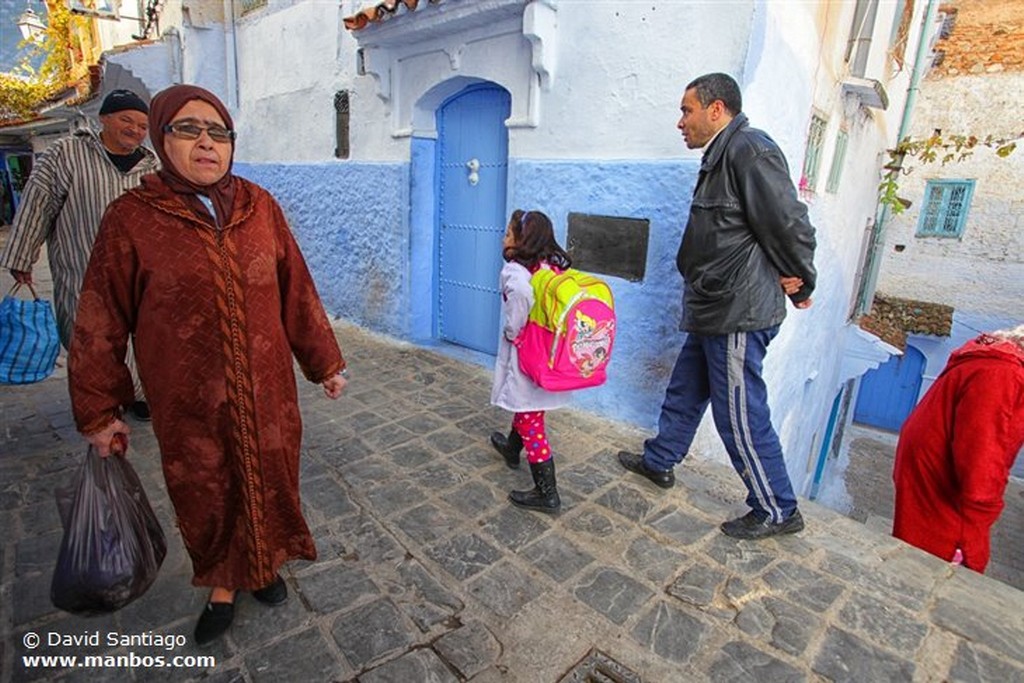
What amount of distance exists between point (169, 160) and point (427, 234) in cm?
401

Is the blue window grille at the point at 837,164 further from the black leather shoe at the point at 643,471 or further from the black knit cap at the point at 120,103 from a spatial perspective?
the black knit cap at the point at 120,103

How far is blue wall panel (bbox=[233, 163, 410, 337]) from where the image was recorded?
5766mm

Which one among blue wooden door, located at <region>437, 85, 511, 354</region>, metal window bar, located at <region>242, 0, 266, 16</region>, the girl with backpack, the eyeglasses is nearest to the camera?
the eyeglasses

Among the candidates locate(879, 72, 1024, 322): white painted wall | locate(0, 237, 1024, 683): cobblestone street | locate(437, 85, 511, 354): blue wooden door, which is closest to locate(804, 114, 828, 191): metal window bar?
locate(437, 85, 511, 354): blue wooden door

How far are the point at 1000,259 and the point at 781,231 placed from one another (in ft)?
45.1

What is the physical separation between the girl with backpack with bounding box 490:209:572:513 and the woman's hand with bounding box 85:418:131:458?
163 centimetres

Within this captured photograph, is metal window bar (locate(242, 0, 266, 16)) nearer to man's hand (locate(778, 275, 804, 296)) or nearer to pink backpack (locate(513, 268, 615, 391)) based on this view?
pink backpack (locate(513, 268, 615, 391))

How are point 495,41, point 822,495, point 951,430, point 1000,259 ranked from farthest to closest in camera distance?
point 1000,259 → point 822,495 → point 495,41 → point 951,430

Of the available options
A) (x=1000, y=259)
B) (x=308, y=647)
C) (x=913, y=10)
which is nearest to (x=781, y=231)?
(x=308, y=647)

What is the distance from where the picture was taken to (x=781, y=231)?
2.52 m

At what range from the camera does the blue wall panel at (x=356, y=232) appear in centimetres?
577

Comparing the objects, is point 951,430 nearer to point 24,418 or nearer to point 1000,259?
point 24,418

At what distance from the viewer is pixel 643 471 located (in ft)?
10.9

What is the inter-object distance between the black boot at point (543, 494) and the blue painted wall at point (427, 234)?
4.37ft
